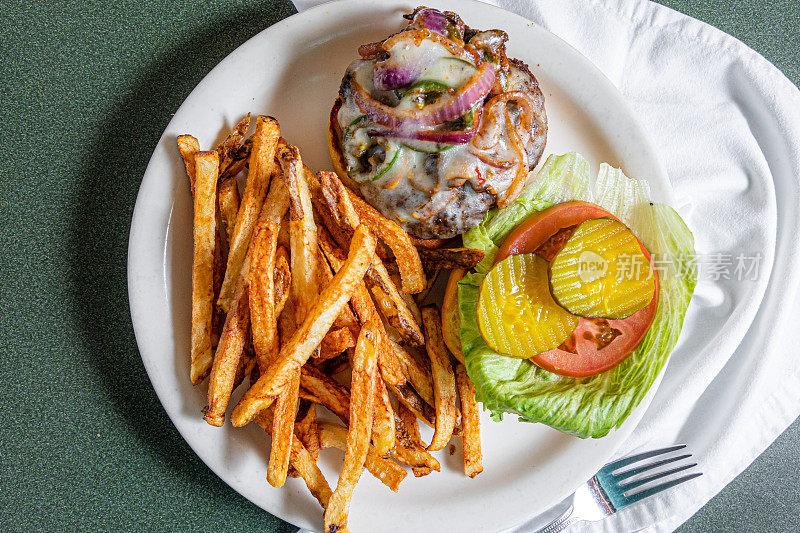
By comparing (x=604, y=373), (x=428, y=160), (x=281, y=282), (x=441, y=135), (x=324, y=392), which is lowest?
(x=324, y=392)

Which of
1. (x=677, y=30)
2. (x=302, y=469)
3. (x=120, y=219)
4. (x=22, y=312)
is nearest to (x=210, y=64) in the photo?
(x=120, y=219)

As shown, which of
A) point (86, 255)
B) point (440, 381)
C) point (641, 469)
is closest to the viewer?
point (440, 381)

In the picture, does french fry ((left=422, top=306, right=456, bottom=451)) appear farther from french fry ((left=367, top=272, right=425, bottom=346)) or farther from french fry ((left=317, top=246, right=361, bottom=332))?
french fry ((left=317, top=246, right=361, bottom=332))

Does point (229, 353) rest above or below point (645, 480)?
above

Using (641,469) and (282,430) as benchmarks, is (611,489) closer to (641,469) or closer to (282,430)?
(641,469)

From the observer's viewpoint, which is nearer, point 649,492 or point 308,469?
point 308,469

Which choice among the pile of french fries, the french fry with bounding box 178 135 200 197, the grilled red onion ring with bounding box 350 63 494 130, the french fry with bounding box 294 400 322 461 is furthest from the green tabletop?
the grilled red onion ring with bounding box 350 63 494 130

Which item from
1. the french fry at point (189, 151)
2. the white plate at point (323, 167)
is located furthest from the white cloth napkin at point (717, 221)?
the french fry at point (189, 151)

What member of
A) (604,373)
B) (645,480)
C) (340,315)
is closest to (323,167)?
(340,315)
